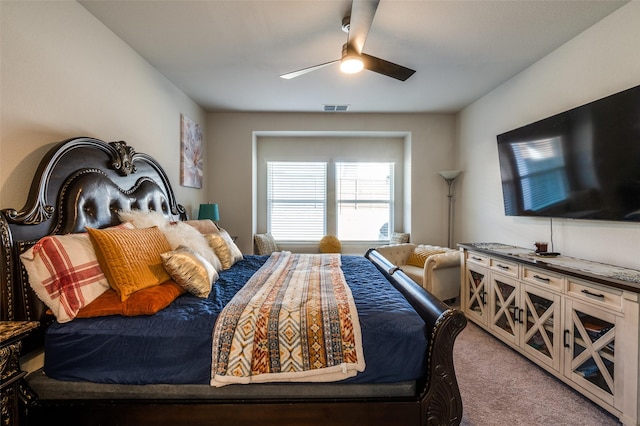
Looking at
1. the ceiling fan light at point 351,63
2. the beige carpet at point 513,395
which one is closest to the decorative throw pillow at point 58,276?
the ceiling fan light at point 351,63

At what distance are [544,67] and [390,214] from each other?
9.11 ft

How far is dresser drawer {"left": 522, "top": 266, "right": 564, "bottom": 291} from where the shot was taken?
2037 millimetres

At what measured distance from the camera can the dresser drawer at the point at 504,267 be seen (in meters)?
2.44

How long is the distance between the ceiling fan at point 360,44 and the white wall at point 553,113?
1425 millimetres

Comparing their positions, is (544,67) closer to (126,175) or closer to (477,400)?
(477,400)

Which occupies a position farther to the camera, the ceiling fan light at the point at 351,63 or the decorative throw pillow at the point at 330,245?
the decorative throw pillow at the point at 330,245

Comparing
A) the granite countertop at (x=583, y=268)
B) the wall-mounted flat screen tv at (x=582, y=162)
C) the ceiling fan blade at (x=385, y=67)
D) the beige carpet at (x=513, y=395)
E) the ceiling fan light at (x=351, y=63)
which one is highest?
the ceiling fan blade at (x=385, y=67)

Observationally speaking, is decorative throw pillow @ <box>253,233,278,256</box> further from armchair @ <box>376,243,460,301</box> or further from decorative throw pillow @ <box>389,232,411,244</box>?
decorative throw pillow @ <box>389,232,411,244</box>

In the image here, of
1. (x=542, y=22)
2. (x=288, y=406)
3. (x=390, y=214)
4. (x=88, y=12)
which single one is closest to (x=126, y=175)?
(x=88, y=12)

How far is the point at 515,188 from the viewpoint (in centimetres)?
291

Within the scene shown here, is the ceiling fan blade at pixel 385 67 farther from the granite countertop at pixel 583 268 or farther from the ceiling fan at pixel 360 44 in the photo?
the granite countertop at pixel 583 268

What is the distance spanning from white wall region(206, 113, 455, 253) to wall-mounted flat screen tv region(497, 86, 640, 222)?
1480 mm

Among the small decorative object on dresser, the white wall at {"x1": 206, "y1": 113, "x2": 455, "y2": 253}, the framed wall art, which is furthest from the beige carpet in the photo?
the framed wall art

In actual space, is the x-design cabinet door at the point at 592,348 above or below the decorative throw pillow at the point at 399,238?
below
